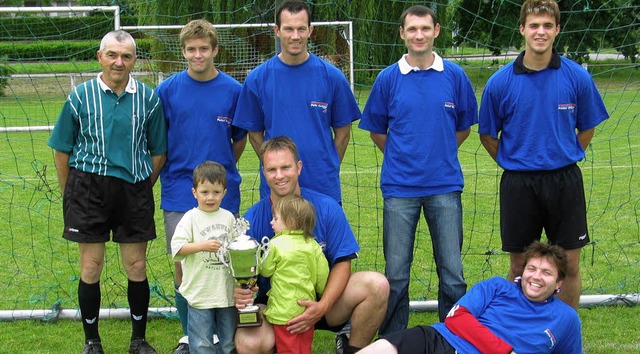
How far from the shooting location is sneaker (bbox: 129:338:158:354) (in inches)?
156

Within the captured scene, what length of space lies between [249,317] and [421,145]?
46.7 inches

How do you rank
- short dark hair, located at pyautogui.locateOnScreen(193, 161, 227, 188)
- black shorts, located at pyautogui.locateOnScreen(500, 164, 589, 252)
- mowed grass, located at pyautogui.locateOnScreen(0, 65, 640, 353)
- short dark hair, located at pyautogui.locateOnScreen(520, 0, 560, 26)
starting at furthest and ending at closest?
mowed grass, located at pyautogui.locateOnScreen(0, 65, 640, 353), black shorts, located at pyautogui.locateOnScreen(500, 164, 589, 252), short dark hair, located at pyautogui.locateOnScreen(520, 0, 560, 26), short dark hair, located at pyautogui.locateOnScreen(193, 161, 227, 188)

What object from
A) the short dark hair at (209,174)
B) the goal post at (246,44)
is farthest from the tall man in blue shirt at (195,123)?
the goal post at (246,44)

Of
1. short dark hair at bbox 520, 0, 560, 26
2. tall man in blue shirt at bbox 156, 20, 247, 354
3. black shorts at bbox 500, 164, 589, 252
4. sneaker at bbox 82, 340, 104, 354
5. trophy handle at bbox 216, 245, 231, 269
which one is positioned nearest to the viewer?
trophy handle at bbox 216, 245, 231, 269

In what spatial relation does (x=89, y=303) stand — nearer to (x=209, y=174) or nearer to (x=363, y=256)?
(x=209, y=174)

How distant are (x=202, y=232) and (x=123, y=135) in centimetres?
67

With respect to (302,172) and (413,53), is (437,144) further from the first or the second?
(302,172)

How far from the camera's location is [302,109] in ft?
12.3

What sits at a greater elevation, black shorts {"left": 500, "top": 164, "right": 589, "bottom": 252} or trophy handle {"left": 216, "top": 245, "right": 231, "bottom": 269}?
black shorts {"left": 500, "top": 164, "right": 589, "bottom": 252}

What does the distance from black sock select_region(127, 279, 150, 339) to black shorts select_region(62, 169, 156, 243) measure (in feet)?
0.92

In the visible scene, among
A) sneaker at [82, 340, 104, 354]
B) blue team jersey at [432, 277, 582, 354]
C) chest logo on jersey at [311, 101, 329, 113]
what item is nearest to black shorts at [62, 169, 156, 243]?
sneaker at [82, 340, 104, 354]

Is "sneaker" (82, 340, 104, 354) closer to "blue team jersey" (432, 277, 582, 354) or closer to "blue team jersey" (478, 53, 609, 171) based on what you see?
"blue team jersey" (432, 277, 582, 354)

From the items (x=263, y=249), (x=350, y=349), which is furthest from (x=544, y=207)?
(x=263, y=249)

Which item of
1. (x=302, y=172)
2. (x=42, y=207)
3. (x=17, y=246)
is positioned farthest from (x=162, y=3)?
(x=302, y=172)
